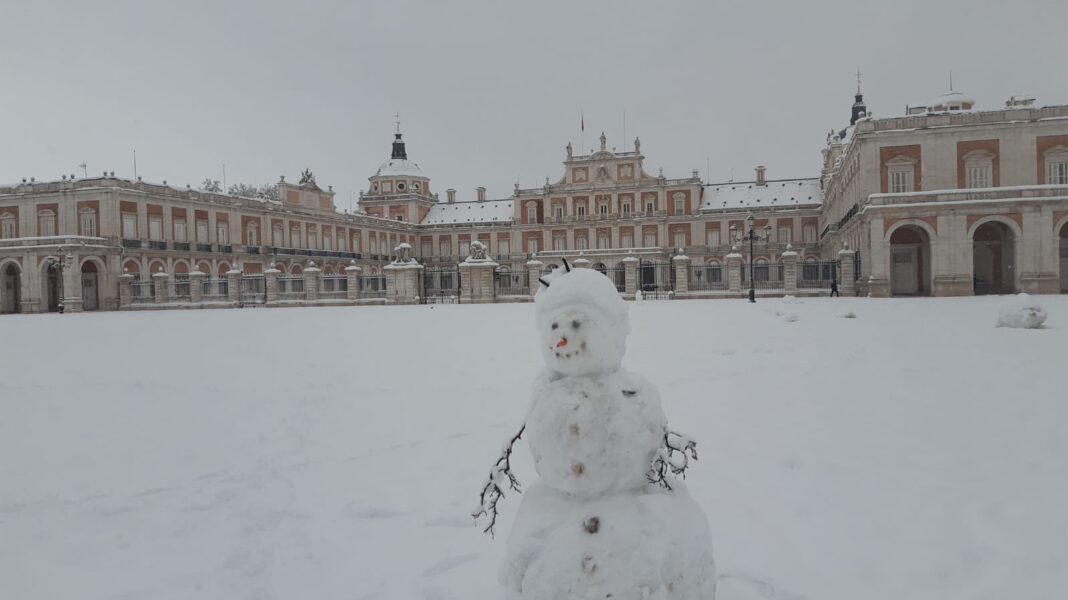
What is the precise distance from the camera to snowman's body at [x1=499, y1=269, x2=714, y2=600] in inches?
93.0

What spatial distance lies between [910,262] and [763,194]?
30.7m

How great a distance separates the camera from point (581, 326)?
100 inches

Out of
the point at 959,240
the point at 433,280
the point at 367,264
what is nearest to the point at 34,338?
the point at 433,280

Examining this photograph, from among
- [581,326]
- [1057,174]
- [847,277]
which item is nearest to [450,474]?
[581,326]

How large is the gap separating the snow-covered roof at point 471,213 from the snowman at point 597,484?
2549 inches

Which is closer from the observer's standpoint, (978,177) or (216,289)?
(978,177)

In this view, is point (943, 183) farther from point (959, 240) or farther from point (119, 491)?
point (119, 491)

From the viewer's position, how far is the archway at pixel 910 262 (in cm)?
3172

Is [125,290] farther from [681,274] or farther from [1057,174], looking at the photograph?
[1057,174]

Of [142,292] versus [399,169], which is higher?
[399,169]

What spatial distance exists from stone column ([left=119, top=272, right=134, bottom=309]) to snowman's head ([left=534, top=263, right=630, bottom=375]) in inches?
1694

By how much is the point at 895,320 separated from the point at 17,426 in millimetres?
16092

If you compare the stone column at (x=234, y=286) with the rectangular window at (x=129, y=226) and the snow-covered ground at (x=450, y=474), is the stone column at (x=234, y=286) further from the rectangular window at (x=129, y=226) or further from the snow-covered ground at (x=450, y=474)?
the snow-covered ground at (x=450, y=474)

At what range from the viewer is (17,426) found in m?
6.00
